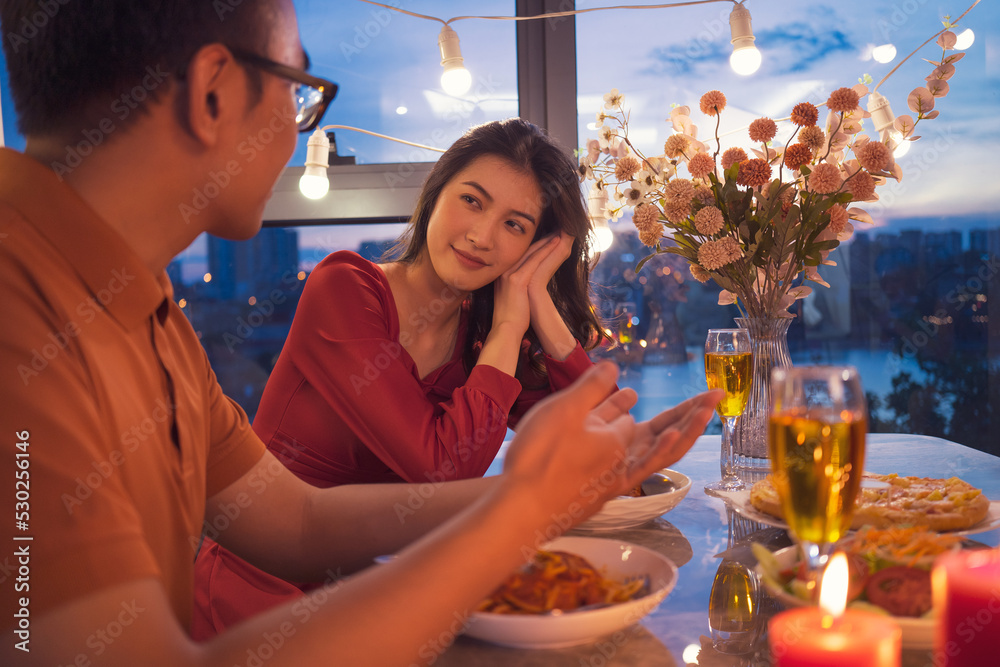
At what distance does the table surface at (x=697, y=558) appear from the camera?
0.70m

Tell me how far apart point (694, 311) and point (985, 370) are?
1.19 m

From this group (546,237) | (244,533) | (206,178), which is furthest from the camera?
(546,237)

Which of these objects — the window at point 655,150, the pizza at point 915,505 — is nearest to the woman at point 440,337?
the pizza at point 915,505

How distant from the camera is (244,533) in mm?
1068

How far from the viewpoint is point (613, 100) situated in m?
1.63

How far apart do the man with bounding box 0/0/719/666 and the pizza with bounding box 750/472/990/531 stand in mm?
292

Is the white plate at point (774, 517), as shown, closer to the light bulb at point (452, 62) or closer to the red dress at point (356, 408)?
the red dress at point (356, 408)

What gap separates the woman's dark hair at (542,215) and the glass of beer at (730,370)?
1.89 ft

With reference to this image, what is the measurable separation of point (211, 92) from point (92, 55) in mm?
117

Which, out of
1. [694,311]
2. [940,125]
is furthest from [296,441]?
[940,125]

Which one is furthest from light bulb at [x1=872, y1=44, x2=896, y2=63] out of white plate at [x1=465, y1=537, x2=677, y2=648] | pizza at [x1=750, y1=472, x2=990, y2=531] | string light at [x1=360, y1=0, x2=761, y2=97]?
white plate at [x1=465, y1=537, x2=677, y2=648]

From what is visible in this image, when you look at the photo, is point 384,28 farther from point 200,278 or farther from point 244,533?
point 244,533

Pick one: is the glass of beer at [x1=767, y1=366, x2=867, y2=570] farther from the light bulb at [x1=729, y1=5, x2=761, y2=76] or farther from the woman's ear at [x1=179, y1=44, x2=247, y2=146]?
the light bulb at [x1=729, y1=5, x2=761, y2=76]

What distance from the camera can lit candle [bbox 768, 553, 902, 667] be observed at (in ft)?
1.30
